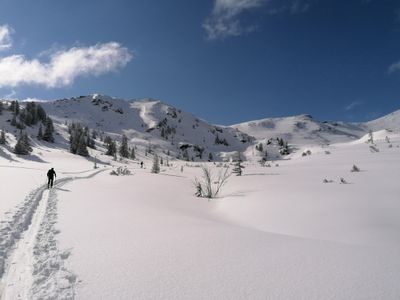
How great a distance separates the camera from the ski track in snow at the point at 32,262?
13.5ft

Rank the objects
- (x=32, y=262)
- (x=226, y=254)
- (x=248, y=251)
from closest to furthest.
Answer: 1. (x=32, y=262)
2. (x=226, y=254)
3. (x=248, y=251)

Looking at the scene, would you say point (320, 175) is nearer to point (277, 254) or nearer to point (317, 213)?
point (317, 213)

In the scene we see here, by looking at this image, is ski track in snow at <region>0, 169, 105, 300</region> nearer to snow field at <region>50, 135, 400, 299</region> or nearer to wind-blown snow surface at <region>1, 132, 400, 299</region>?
wind-blown snow surface at <region>1, 132, 400, 299</region>

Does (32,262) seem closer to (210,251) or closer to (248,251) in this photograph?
(210,251)

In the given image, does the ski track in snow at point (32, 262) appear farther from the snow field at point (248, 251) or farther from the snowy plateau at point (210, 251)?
the snow field at point (248, 251)

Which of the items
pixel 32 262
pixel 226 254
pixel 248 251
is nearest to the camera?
pixel 32 262

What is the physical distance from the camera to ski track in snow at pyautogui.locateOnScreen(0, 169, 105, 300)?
411 cm

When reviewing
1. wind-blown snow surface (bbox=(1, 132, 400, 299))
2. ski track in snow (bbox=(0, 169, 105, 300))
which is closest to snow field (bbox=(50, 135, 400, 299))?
wind-blown snow surface (bbox=(1, 132, 400, 299))

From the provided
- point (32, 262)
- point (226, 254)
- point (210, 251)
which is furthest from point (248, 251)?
point (32, 262)

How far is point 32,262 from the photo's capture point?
5.21 m

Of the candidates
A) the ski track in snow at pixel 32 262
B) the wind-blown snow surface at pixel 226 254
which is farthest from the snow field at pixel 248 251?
the ski track in snow at pixel 32 262

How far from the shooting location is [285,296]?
3672mm

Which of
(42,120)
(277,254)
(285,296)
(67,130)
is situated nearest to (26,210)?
(277,254)

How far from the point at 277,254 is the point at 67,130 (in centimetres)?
14002
